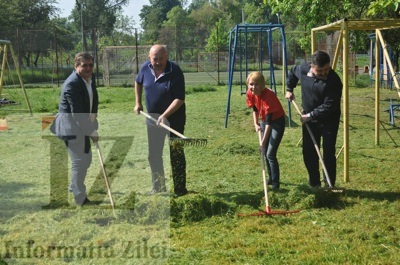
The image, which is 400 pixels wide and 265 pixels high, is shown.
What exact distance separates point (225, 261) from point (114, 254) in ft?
3.03

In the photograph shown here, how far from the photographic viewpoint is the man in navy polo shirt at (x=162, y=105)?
6078 millimetres

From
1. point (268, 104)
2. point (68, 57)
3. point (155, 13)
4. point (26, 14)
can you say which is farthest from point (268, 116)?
point (155, 13)

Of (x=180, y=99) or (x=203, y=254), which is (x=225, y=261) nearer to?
(x=203, y=254)

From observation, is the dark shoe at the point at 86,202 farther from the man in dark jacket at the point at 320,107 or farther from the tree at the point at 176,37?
the tree at the point at 176,37

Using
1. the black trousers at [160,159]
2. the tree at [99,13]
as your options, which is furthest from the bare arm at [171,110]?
the tree at [99,13]

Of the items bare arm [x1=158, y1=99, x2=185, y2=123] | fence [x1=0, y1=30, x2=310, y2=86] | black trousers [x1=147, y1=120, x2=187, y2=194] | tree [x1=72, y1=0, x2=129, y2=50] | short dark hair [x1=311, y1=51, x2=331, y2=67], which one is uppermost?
tree [x1=72, y1=0, x2=129, y2=50]

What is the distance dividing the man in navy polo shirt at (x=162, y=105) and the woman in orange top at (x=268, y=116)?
33.1 inches

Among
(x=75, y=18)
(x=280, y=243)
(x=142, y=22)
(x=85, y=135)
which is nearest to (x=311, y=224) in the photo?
(x=280, y=243)

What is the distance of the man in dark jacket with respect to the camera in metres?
6.19

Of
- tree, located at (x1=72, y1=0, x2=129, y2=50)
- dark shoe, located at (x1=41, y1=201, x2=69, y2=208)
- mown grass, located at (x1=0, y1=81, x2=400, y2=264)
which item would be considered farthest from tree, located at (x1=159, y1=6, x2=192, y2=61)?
tree, located at (x1=72, y1=0, x2=129, y2=50)

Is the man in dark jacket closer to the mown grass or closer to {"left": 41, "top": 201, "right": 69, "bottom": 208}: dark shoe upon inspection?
the mown grass

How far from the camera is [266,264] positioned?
14.4ft

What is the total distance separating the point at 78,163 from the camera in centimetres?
588

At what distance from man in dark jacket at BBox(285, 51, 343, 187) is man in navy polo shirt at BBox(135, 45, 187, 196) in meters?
1.45
